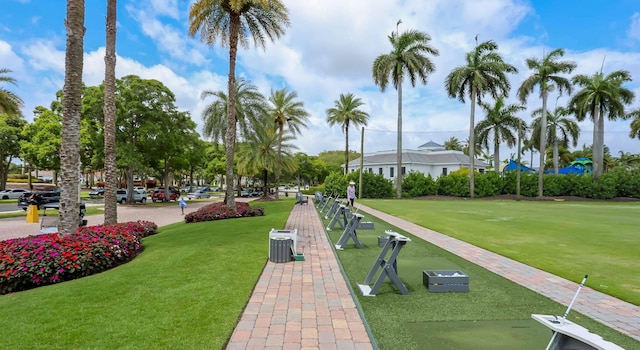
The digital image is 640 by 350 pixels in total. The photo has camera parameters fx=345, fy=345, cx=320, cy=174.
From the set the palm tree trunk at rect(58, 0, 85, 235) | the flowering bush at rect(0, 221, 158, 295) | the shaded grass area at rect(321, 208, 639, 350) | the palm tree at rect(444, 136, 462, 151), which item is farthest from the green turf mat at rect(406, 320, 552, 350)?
the palm tree at rect(444, 136, 462, 151)

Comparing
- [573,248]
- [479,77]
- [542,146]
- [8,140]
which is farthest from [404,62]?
[8,140]

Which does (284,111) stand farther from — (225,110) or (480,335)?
(480,335)

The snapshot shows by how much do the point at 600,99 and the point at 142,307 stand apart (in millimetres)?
52658

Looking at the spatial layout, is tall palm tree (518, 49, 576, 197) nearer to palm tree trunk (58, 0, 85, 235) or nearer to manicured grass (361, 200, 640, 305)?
manicured grass (361, 200, 640, 305)

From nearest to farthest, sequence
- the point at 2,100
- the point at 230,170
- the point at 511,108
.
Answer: the point at 230,170 → the point at 2,100 → the point at 511,108

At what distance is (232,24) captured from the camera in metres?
16.1

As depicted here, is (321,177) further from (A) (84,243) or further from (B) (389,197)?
(A) (84,243)

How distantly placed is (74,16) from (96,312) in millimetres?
7085

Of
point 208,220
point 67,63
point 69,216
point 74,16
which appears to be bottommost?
point 208,220

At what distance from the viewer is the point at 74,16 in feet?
26.1

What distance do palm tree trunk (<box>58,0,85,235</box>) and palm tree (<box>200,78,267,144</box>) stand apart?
19985mm

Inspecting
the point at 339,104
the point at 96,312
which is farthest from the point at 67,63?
the point at 339,104

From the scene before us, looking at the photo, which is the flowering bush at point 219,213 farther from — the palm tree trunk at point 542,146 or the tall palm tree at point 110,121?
the palm tree trunk at point 542,146

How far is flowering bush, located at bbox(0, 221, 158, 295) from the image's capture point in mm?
5992
